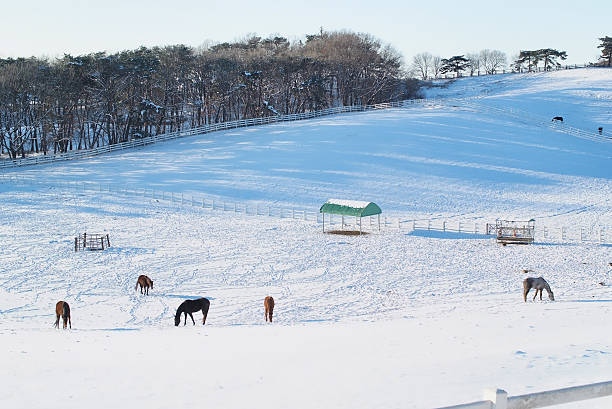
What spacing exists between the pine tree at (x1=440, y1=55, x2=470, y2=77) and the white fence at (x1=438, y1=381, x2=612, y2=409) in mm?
Result: 128787

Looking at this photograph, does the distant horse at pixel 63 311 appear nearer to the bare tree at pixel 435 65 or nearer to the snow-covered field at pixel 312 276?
the snow-covered field at pixel 312 276

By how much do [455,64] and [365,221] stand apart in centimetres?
9975

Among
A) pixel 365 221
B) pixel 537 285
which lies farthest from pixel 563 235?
pixel 537 285

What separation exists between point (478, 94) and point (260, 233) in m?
68.1

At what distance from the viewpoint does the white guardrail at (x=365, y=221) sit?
31.5m

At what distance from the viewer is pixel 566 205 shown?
3938 cm

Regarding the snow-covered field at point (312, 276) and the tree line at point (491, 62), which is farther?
the tree line at point (491, 62)

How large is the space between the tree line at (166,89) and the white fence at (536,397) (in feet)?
203

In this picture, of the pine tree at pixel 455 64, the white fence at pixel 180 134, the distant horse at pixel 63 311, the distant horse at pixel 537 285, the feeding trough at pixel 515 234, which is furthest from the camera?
the pine tree at pixel 455 64

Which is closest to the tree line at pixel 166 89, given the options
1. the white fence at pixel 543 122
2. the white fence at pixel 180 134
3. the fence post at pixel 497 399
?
the white fence at pixel 180 134

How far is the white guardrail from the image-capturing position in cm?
3155

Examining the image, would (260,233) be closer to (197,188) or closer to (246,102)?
(197,188)

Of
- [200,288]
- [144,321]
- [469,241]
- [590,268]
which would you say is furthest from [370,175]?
[144,321]

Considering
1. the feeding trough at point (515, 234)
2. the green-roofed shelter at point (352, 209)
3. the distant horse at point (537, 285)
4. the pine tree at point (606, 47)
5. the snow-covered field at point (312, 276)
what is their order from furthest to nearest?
the pine tree at point (606, 47) → the green-roofed shelter at point (352, 209) → the feeding trough at point (515, 234) → the distant horse at point (537, 285) → the snow-covered field at point (312, 276)
